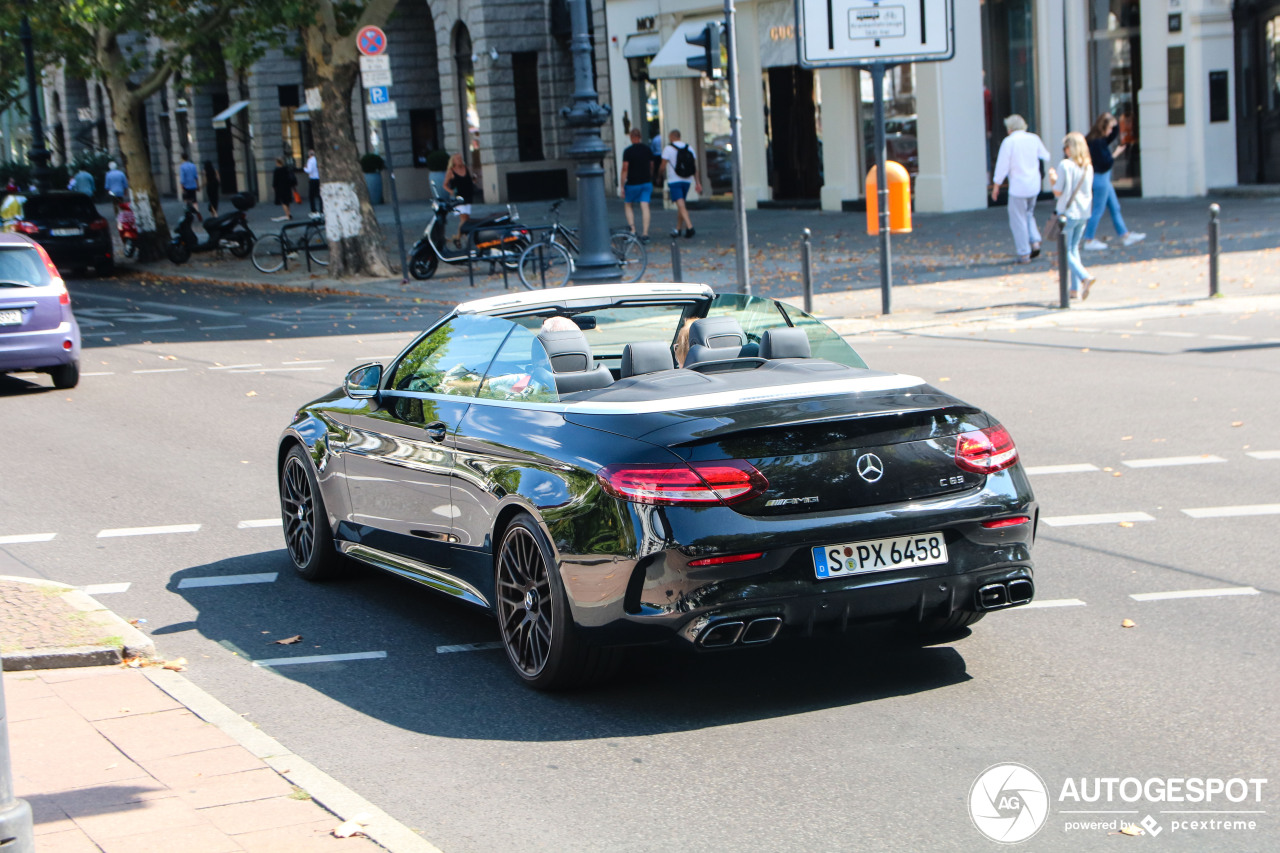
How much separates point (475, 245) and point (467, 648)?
17.9m

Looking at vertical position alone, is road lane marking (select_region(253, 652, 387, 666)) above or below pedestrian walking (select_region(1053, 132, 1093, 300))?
below

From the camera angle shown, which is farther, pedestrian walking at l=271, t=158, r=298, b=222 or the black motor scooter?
pedestrian walking at l=271, t=158, r=298, b=222

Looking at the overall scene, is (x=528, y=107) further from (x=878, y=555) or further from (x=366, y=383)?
(x=878, y=555)

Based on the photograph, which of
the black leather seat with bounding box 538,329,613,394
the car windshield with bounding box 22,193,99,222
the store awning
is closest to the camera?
the black leather seat with bounding box 538,329,613,394

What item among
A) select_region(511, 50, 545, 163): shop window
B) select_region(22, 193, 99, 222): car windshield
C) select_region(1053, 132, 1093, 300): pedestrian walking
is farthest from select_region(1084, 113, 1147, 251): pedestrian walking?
select_region(511, 50, 545, 163): shop window

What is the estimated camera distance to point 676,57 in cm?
3556

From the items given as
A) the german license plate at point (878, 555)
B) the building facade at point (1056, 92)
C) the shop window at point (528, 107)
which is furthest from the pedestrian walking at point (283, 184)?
the german license plate at point (878, 555)

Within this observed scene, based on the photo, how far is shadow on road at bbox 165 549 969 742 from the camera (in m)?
5.38

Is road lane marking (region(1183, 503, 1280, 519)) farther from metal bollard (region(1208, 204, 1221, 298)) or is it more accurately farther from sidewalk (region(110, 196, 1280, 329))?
metal bollard (region(1208, 204, 1221, 298))

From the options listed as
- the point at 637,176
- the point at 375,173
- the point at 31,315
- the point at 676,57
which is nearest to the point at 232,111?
the point at 375,173

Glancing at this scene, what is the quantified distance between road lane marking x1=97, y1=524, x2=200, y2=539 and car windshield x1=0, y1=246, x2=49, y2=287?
699 centimetres

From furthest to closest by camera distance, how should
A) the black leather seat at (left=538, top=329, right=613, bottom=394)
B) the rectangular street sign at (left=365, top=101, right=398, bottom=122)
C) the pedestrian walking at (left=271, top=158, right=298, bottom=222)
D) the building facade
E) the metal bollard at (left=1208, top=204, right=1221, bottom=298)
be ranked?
the pedestrian walking at (left=271, top=158, right=298, bottom=222) < the building facade < the rectangular street sign at (left=365, top=101, right=398, bottom=122) < the metal bollard at (left=1208, top=204, right=1221, bottom=298) < the black leather seat at (left=538, top=329, right=613, bottom=394)

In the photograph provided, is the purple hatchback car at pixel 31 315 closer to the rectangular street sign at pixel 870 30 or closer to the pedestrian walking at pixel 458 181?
the rectangular street sign at pixel 870 30

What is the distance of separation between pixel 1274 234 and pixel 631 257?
358 inches
